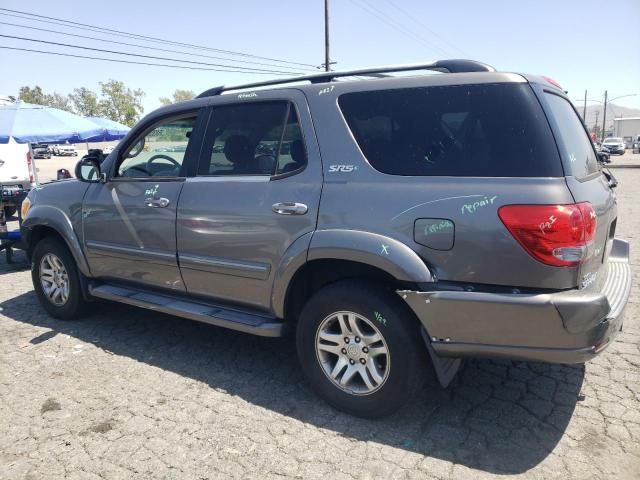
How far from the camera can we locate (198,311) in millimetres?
3627

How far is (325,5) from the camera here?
2639 centimetres

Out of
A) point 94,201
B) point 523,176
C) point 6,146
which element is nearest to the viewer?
point 523,176

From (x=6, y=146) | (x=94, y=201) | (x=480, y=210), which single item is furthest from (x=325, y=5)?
(x=480, y=210)

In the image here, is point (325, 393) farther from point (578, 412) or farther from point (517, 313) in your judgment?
point (578, 412)

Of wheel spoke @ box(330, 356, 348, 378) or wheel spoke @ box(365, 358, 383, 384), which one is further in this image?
wheel spoke @ box(330, 356, 348, 378)

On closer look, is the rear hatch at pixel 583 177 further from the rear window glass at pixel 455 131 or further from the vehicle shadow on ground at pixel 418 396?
the vehicle shadow on ground at pixel 418 396

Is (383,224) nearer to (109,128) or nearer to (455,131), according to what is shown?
(455,131)

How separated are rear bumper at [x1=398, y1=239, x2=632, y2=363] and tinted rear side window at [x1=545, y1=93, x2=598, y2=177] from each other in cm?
65

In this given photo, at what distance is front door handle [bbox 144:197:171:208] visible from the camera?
3.71 meters

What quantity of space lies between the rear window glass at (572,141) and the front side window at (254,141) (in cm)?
144

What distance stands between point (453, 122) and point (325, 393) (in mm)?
1778

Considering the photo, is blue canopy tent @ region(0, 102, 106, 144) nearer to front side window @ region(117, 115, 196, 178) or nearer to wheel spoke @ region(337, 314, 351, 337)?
front side window @ region(117, 115, 196, 178)

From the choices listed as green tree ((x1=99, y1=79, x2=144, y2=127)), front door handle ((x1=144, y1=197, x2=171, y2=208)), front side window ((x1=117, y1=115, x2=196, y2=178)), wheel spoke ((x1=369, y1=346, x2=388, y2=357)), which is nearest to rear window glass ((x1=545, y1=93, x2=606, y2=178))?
wheel spoke ((x1=369, y1=346, x2=388, y2=357))

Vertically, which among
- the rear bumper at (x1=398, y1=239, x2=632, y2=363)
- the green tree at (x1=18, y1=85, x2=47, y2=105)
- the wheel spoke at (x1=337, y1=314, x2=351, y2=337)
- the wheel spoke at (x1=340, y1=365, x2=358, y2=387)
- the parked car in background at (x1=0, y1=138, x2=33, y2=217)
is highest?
the green tree at (x1=18, y1=85, x2=47, y2=105)
